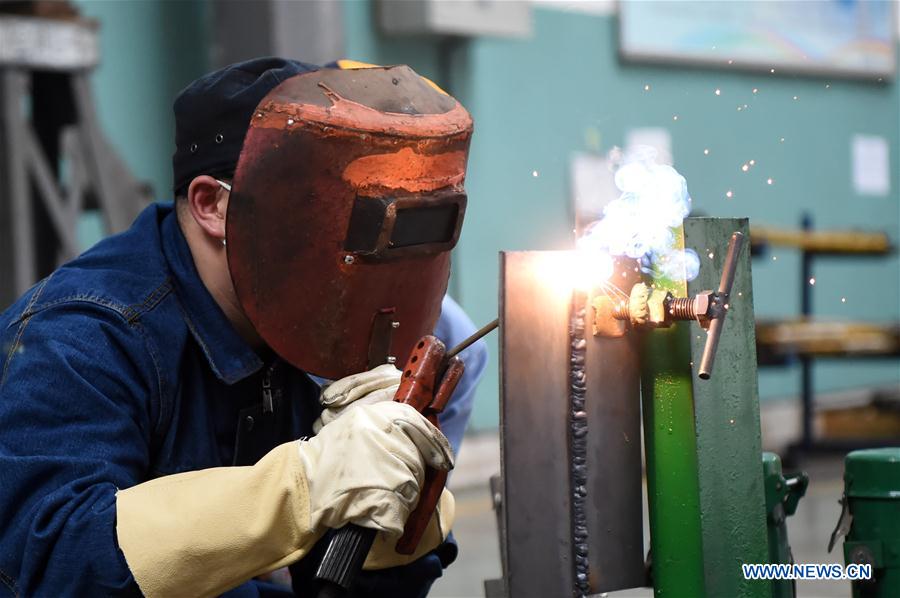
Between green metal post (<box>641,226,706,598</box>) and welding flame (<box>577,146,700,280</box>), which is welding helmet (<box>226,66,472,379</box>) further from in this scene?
green metal post (<box>641,226,706,598</box>)

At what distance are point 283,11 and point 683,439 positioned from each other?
12.6 ft

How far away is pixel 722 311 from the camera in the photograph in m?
1.46

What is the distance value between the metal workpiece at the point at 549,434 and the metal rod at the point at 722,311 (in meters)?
0.12

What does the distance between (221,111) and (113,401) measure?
41 cm

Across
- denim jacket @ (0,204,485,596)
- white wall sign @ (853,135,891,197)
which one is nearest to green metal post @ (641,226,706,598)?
denim jacket @ (0,204,485,596)

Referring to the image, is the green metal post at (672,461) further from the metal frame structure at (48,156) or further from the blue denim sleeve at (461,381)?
the metal frame structure at (48,156)

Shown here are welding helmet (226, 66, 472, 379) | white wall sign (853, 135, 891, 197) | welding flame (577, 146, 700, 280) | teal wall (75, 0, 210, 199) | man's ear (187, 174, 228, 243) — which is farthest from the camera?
white wall sign (853, 135, 891, 197)

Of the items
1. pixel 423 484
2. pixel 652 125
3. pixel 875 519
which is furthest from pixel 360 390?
pixel 652 125

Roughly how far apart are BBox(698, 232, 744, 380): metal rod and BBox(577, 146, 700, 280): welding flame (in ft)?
0.15

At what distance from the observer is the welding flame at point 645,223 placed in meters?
1.54

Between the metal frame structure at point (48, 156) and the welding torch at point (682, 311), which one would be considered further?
the metal frame structure at point (48, 156)

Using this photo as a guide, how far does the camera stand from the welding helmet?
1.66m

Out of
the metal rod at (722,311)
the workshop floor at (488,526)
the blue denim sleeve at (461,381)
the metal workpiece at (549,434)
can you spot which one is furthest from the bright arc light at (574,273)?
the workshop floor at (488,526)

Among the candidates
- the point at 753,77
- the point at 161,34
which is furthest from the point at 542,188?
the point at 161,34
